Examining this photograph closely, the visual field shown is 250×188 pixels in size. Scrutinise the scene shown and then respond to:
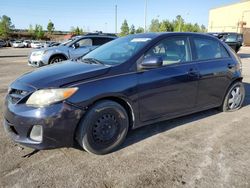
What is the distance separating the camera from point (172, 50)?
13.7 ft

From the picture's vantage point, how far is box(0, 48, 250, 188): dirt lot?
2.83 m

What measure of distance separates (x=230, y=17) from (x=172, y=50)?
249 feet

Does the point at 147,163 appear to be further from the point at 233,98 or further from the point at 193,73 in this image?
the point at 233,98

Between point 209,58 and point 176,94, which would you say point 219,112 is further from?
point 176,94

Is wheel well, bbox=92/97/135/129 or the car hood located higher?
the car hood

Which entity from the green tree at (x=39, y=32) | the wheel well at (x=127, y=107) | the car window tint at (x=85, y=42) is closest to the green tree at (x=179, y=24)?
the green tree at (x=39, y=32)

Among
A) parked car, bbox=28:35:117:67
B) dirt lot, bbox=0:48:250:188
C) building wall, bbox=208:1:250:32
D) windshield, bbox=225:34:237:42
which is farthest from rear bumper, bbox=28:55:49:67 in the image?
building wall, bbox=208:1:250:32

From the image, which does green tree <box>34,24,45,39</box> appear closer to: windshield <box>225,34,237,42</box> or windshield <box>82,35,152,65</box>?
windshield <box>225,34,237,42</box>

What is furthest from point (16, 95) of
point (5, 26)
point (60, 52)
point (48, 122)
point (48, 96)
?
point (5, 26)

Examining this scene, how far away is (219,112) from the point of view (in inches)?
209

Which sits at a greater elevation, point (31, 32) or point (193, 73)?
point (31, 32)

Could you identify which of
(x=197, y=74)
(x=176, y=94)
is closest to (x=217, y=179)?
(x=176, y=94)

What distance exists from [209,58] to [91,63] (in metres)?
2.21

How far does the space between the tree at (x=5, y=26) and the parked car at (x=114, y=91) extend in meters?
74.0
